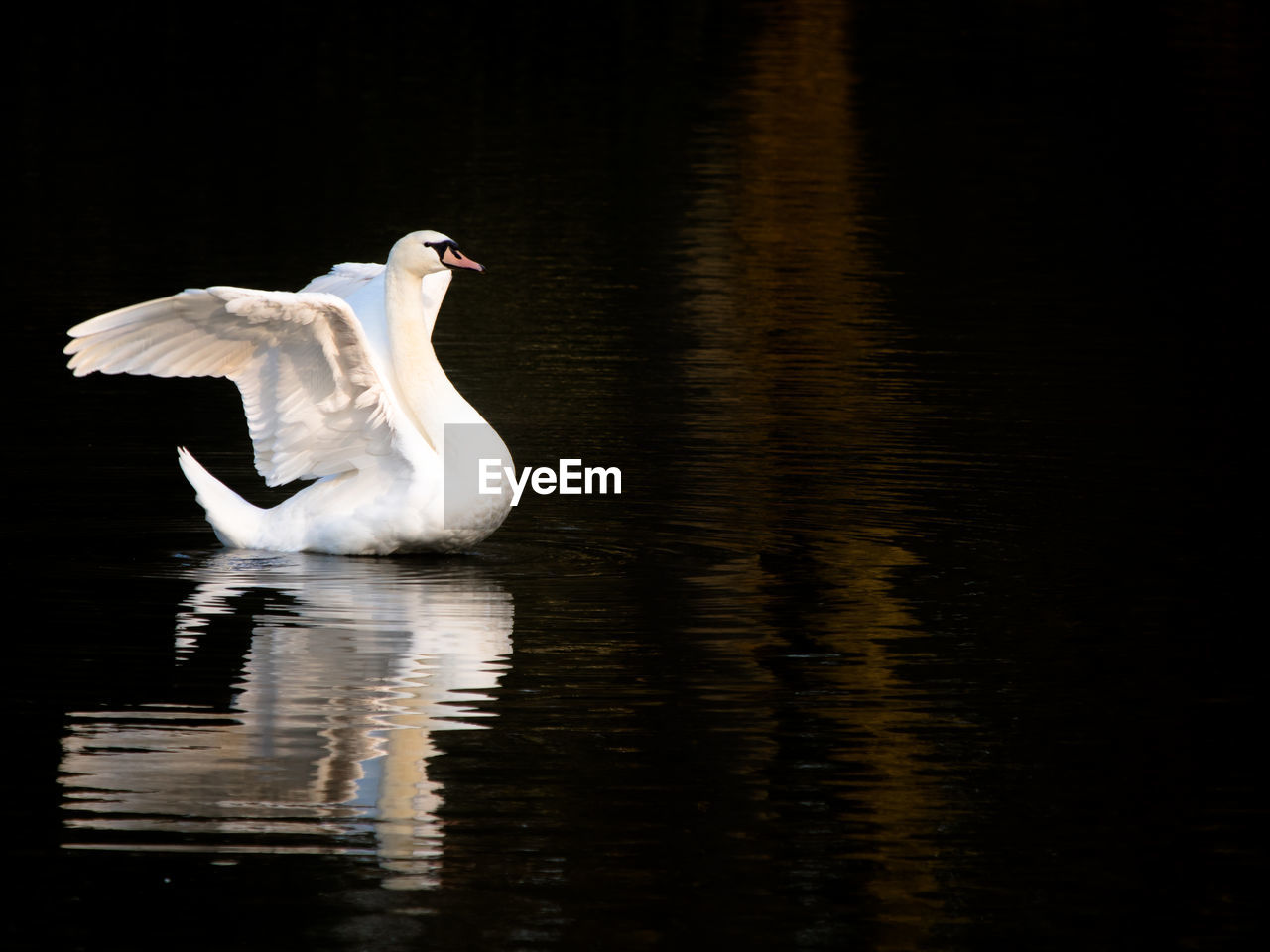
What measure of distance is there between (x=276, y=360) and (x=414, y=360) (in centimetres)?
74

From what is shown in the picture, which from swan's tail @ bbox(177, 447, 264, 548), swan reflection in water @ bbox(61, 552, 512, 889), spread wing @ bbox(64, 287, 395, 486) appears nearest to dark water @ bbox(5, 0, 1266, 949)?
swan reflection in water @ bbox(61, 552, 512, 889)

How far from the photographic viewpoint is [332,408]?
11.5 metres

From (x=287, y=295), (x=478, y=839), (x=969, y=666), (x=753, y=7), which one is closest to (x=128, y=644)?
(x=287, y=295)

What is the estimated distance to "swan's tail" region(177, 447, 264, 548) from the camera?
11.4m

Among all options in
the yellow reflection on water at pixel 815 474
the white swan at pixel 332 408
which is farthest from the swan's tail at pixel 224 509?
the yellow reflection on water at pixel 815 474

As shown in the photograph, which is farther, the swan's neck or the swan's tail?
the swan's neck

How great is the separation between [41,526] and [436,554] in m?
2.00

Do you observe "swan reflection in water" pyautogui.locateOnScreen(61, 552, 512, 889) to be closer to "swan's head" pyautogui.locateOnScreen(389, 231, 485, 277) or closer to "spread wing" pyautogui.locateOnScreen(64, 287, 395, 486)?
"spread wing" pyautogui.locateOnScreen(64, 287, 395, 486)

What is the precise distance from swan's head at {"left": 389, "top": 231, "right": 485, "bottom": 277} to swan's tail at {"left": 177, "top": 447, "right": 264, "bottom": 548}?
1425 mm

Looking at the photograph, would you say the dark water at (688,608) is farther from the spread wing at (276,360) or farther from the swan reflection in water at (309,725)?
the spread wing at (276,360)

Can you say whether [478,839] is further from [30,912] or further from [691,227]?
[691,227]

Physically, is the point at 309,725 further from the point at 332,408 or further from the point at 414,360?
the point at 414,360

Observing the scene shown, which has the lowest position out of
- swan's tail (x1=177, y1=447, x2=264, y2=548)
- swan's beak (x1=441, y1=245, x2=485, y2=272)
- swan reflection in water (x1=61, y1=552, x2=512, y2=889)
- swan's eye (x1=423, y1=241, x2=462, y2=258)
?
swan reflection in water (x1=61, y1=552, x2=512, y2=889)

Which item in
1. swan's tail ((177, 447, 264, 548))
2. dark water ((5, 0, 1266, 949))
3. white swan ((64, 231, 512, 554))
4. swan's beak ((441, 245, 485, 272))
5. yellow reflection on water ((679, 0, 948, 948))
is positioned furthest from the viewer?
swan's beak ((441, 245, 485, 272))
